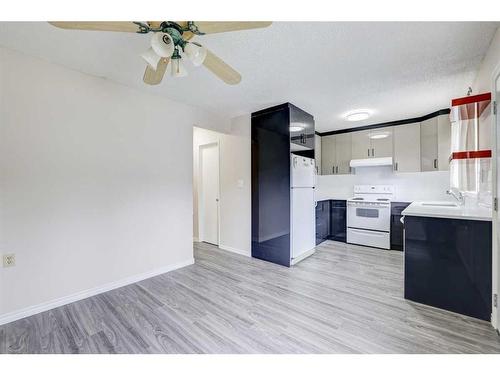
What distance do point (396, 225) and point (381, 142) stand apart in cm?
158

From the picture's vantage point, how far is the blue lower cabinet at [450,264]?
1899 mm

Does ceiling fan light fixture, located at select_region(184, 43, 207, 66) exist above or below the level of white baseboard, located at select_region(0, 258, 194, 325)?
above

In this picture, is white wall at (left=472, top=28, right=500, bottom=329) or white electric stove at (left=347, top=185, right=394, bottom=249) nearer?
white wall at (left=472, top=28, right=500, bottom=329)

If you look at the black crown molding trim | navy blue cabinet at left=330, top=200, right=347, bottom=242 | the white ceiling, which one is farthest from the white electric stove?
the white ceiling

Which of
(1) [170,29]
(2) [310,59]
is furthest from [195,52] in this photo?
(2) [310,59]

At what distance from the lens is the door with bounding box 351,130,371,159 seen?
4.41 m

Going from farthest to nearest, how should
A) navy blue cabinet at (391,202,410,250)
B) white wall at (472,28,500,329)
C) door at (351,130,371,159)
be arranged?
door at (351,130,371,159), navy blue cabinet at (391,202,410,250), white wall at (472,28,500,329)

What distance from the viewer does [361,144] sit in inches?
177

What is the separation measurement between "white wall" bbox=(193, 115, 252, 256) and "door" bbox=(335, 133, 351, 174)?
7.34ft

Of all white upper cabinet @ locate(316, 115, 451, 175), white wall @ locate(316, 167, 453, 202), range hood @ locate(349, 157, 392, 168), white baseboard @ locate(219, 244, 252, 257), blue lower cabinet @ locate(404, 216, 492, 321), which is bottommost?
white baseboard @ locate(219, 244, 252, 257)

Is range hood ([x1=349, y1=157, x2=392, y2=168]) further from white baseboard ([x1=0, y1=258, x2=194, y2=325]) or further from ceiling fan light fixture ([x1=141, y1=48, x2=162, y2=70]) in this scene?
ceiling fan light fixture ([x1=141, y1=48, x2=162, y2=70])

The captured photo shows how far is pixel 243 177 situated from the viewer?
374 cm

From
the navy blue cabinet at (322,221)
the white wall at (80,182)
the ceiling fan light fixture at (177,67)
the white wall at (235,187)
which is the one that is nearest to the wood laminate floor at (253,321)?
the white wall at (80,182)

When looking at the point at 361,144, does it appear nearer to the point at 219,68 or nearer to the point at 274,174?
the point at 274,174
